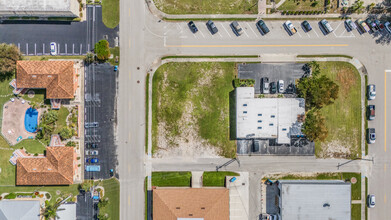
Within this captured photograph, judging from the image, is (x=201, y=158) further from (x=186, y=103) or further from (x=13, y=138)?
(x=13, y=138)

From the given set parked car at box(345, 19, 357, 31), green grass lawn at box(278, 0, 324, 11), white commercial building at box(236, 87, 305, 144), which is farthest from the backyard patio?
parked car at box(345, 19, 357, 31)

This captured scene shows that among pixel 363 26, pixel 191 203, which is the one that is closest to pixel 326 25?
pixel 363 26

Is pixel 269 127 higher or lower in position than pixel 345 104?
lower

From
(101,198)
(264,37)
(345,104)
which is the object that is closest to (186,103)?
(264,37)

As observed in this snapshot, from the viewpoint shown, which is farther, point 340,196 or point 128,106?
point 128,106

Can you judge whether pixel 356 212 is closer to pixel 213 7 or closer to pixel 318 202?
pixel 318 202
